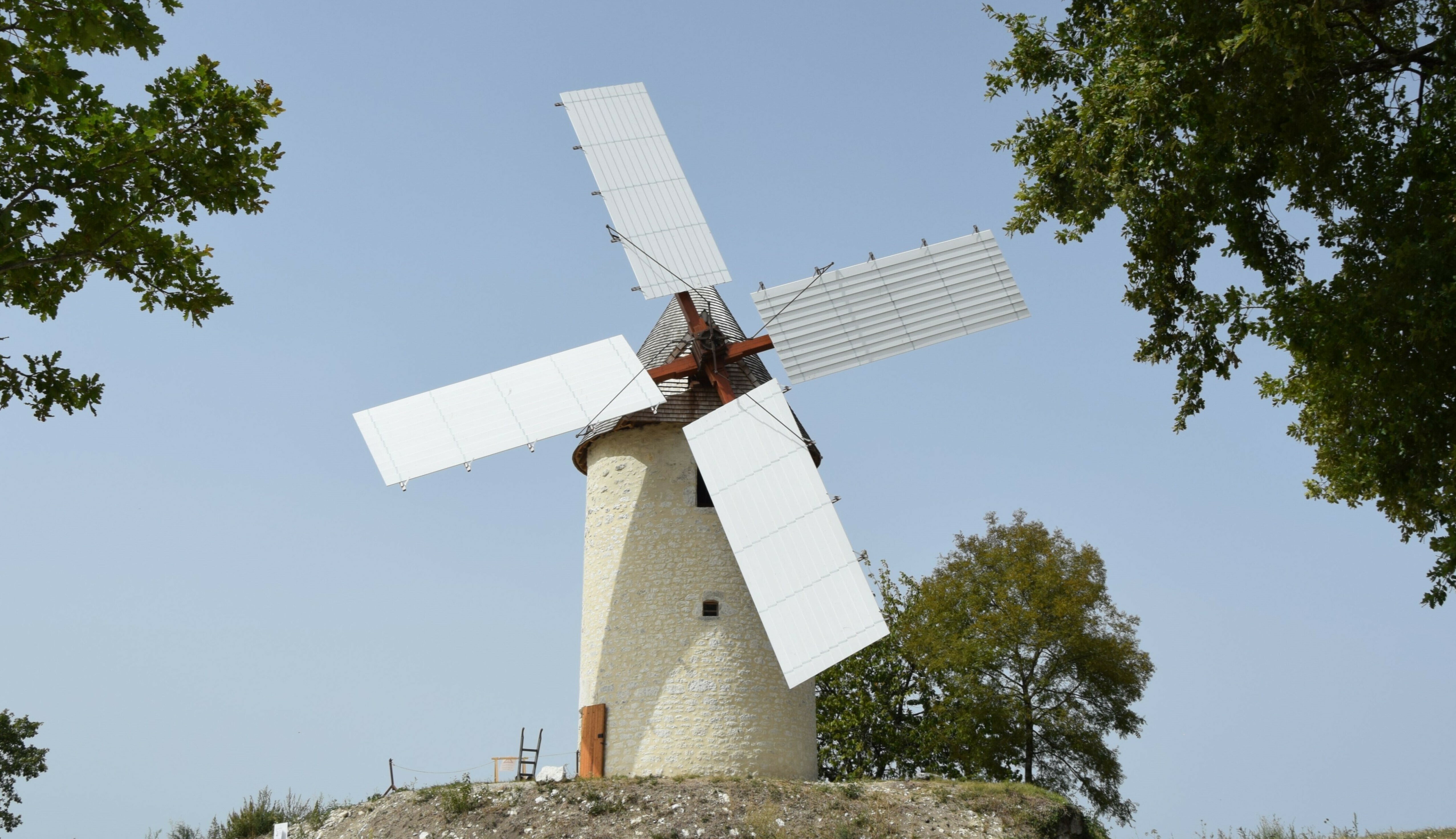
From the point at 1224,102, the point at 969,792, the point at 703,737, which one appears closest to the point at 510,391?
the point at 703,737

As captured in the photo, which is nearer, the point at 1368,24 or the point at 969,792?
the point at 1368,24

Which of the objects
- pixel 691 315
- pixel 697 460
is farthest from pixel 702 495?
pixel 691 315

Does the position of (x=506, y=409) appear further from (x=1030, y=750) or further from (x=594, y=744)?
(x=1030, y=750)

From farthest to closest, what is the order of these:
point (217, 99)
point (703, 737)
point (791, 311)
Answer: point (791, 311) < point (703, 737) < point (217, 99)

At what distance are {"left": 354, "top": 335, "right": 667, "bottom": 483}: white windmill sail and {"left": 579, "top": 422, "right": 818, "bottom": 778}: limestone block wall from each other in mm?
1211

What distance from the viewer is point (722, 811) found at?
1472 centimetres

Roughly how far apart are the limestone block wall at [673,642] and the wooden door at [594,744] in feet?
0.32

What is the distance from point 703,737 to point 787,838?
3048 millimetres

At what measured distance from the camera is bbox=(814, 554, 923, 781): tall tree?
24.6 meters

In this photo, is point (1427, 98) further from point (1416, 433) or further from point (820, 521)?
point (820, 521)

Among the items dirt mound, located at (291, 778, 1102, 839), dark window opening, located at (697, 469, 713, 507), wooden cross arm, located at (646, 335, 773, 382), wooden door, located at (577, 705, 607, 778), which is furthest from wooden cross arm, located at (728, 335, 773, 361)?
dirt mound, located at (291, 778, 1102, 839)

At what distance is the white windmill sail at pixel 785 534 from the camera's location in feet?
52.6

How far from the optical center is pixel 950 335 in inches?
722

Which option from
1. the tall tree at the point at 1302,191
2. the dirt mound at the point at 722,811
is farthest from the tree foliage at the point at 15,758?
the tall tree at the point at 1302,191
